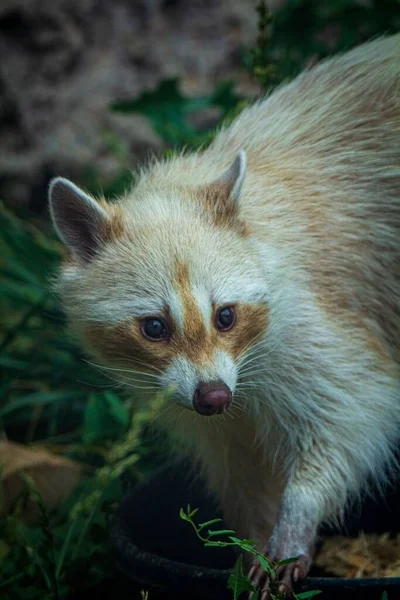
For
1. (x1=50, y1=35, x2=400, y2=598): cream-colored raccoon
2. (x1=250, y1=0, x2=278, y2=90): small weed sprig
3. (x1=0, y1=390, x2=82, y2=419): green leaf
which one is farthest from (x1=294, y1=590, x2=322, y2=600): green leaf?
(x1=0, y1=390, x2=82, y2=419): green leaf

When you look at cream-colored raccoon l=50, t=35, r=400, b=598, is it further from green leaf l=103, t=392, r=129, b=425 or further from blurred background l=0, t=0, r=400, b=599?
green leaf l=103, t=392, r=129, b=425

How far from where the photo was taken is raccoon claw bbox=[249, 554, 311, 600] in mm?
3140

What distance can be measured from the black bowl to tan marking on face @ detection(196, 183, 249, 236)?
4.15 feet

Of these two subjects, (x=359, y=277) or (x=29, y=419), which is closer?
(x=359, y=277)

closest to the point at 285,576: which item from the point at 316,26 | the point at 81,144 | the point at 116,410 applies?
the point at 116,410

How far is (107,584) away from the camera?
4.08 m

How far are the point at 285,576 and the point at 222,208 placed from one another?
1363 mm

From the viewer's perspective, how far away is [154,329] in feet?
10.7

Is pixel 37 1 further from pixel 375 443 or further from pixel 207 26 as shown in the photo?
pixel 375 443

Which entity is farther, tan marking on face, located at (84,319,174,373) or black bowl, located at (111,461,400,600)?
tan marking on face, located at (84,319,174,373)

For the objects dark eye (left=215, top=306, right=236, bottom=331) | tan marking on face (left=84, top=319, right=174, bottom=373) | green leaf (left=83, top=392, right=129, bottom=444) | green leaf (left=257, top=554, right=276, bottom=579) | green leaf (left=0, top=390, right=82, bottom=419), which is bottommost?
green leaf (left=257, top=554, right=276, bottom=579)

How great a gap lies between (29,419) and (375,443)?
291cm

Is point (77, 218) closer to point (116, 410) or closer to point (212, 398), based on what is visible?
point (212, 398)

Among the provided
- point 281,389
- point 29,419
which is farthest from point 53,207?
point 29,419
